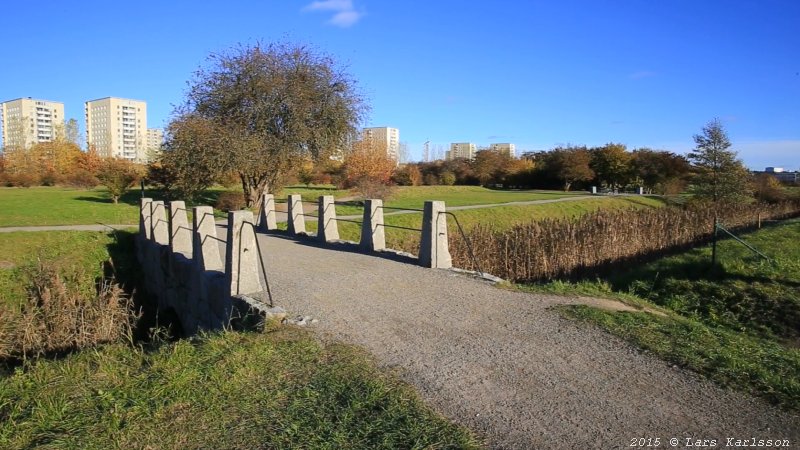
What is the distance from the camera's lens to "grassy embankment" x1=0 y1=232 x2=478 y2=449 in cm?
351

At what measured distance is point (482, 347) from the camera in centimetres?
538

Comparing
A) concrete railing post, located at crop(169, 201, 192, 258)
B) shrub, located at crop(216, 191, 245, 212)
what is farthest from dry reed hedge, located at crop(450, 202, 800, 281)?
shrub, located at crop(216, 191, 245, 212)

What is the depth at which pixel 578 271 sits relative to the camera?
12.0 metres

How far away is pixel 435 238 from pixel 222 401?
590 centimetres

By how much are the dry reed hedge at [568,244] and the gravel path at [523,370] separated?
3.49m

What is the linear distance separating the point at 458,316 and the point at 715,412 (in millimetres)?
2983

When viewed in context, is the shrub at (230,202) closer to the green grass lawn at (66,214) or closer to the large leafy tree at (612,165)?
the green grass lawn at (66,214)

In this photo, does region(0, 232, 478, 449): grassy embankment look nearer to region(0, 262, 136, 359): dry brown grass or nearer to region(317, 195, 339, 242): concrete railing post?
region(0, 262, 136, 359): dry brown grass

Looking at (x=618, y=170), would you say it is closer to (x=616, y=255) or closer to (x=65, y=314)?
(x=616, y=255)

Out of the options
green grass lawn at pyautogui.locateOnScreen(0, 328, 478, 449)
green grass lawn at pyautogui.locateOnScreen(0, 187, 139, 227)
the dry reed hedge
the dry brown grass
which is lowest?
the dry brown grass

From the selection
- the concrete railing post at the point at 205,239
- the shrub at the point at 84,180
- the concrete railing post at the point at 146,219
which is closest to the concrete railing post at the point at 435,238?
the concrete railing post at the point at 205,239

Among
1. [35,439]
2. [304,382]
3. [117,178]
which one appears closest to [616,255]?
[304,382]

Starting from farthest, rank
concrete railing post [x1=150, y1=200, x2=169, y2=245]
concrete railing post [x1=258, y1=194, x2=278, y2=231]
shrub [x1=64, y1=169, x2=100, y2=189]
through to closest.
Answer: shrub [x1=64, y1=169, x2=100, y2=189]
concrete railing post [x1=258, y1=194, x2=278, y2=231]
concrete railing post [x1=150, y1=200, x2=169, y2=245]

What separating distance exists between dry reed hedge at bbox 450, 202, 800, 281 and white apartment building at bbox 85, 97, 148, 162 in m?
95.8
